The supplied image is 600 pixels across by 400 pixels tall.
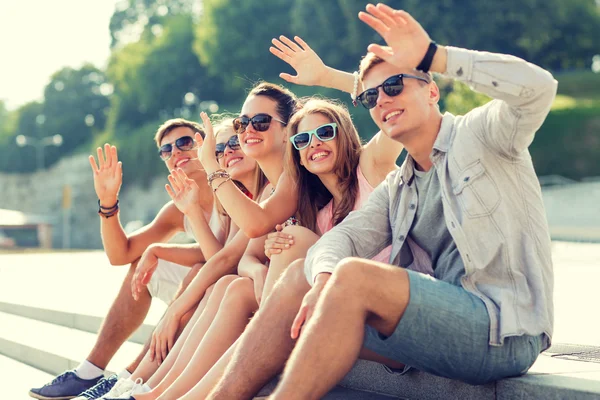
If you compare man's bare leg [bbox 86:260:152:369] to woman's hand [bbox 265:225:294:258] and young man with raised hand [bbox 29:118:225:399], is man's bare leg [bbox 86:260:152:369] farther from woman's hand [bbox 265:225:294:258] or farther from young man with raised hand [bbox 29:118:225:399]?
woman's hand [bbox 265:225:294:258]

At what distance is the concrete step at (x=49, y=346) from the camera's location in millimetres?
5492

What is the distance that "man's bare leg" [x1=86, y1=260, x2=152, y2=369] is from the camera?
183 inches

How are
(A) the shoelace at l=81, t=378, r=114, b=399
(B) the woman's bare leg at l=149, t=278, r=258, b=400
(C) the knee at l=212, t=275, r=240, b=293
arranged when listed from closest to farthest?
1. (B) the woman's bare leg at l=149, t=278, r=258, b=400
2. (C) the knee at l=212, t=275, r=240, b=293
3. (A) the shoelace at l=81, t=378, r=114, b=399

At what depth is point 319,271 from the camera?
8.85ft

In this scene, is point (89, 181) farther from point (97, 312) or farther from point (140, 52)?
point (97, 312)

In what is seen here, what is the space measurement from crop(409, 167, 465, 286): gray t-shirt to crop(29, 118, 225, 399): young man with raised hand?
1.77 metres

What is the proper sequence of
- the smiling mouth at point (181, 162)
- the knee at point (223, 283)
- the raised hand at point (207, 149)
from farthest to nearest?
the smiling mouth at point (181, 162) < the raised hand at point (207, 149) < the knee at point (223, 283)

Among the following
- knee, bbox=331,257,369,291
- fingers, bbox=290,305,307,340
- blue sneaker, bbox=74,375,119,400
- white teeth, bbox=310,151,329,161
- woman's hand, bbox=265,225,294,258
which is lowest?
blue sneaker, bbox=74,375,119,400

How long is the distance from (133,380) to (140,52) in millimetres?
47356

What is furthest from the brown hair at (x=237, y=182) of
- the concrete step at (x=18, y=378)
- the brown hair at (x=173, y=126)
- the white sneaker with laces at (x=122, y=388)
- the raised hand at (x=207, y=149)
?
the concrete step at (x=18, y=378)

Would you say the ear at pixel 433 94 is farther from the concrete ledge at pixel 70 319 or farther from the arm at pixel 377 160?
the concrete ledge at pixel 70 319

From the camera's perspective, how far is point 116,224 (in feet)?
15.9

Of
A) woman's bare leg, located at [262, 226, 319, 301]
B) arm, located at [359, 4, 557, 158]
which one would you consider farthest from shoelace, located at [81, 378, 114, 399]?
arm, located at [359, 4, 557, 158]

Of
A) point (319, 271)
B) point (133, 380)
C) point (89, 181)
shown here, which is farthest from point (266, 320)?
point (89, 181)
